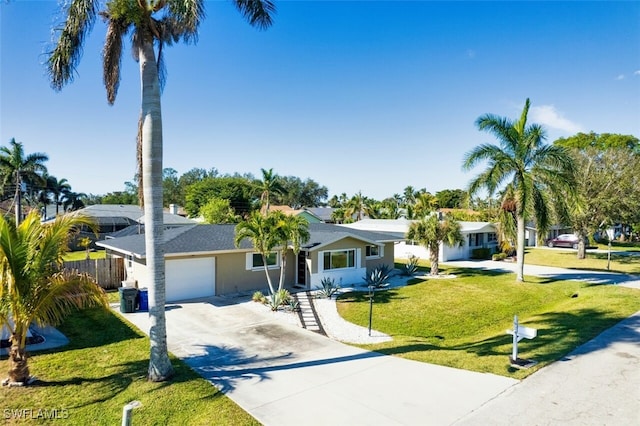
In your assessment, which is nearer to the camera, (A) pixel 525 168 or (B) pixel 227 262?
(B) pixel 227 262

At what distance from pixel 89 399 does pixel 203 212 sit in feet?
136

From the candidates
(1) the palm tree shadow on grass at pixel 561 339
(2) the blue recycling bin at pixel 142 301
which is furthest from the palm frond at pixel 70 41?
(1) the palm tree shadow on grass at pixel 561 339

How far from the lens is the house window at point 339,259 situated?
19.8 metres

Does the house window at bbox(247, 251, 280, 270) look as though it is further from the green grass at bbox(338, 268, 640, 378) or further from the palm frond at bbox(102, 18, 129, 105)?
the palm frond at bbox(102, 18, 129, 105)

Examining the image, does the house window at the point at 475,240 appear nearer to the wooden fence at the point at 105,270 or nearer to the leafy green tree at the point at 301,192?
the wooden fence at the point at 105,270

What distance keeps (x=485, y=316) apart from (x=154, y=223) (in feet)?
44.9

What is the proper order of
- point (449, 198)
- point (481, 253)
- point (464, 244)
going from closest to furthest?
point (464, 244)
point (481, 253)
point (449, 198)

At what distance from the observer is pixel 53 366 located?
8.52 m

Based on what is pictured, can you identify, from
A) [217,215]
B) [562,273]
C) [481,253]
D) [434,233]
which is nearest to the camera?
[434,233]

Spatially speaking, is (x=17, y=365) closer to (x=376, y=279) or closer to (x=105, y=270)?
(x=105, y=270)

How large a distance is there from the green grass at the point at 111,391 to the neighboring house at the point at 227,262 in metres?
6.07

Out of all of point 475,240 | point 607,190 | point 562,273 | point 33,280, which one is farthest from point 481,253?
point 33,280

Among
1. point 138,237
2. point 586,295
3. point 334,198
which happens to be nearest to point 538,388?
point 586,295

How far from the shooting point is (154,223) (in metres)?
7.80
